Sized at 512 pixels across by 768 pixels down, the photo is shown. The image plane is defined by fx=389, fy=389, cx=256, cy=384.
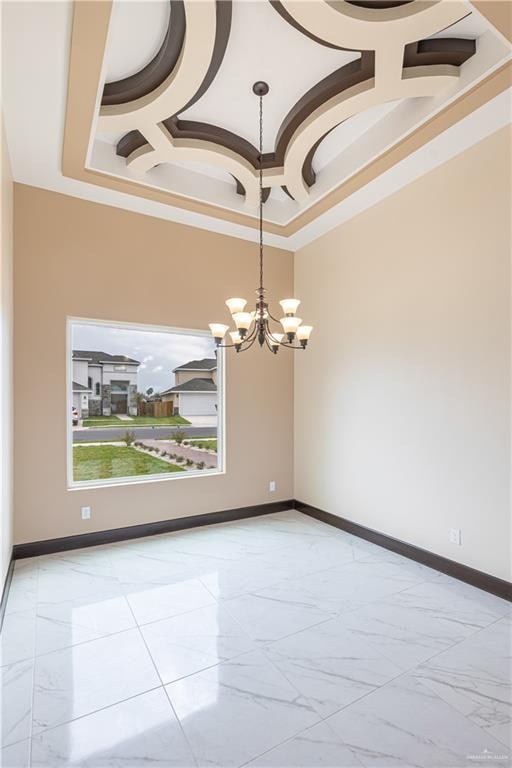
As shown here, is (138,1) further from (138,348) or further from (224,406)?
(224,406)

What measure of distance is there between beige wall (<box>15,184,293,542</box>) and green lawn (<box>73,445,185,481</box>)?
16cm

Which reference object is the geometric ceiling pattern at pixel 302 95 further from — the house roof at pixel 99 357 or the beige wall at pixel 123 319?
→ the house roof at pixel 99 357

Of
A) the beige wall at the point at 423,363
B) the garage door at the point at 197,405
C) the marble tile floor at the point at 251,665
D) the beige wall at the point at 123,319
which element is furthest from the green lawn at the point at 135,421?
the beige wall at the point at 423,363

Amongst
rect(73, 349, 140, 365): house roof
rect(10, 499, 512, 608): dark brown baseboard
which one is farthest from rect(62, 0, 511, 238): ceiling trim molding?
rect(10, 499, 512, 608): dark brown baseboard

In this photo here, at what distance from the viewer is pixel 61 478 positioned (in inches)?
143

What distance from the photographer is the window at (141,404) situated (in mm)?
3885

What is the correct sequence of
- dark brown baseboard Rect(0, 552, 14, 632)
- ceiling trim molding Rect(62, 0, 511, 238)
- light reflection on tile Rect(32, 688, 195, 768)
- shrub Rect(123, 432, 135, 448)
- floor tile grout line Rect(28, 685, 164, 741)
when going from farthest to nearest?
shrub Rect(123, 432, 135, 448), dark brown baseboard Rect(0, 552, 14, 632), ceiling trim molding Rect(62, 0, 511, 238), floor tile grout line Rect(28, 685, 164, 741), light reflection on tile Rect(32, 688, 195, 768)

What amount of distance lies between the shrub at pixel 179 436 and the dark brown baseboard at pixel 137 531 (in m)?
0.84

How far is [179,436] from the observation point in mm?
4418

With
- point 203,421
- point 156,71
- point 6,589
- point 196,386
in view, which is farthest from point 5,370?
point 156,71

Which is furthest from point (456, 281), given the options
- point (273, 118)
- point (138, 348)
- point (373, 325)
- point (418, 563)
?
point (138, 348)

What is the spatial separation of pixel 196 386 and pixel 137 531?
1663 millimetres

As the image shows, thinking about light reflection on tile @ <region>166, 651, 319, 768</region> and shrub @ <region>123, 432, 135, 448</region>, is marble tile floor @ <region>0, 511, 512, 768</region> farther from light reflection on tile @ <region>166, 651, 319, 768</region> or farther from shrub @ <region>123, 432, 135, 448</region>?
shrub @ <region>123, 432, 135, 448</region>

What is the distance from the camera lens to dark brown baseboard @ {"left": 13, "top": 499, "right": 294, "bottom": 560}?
350 cm
